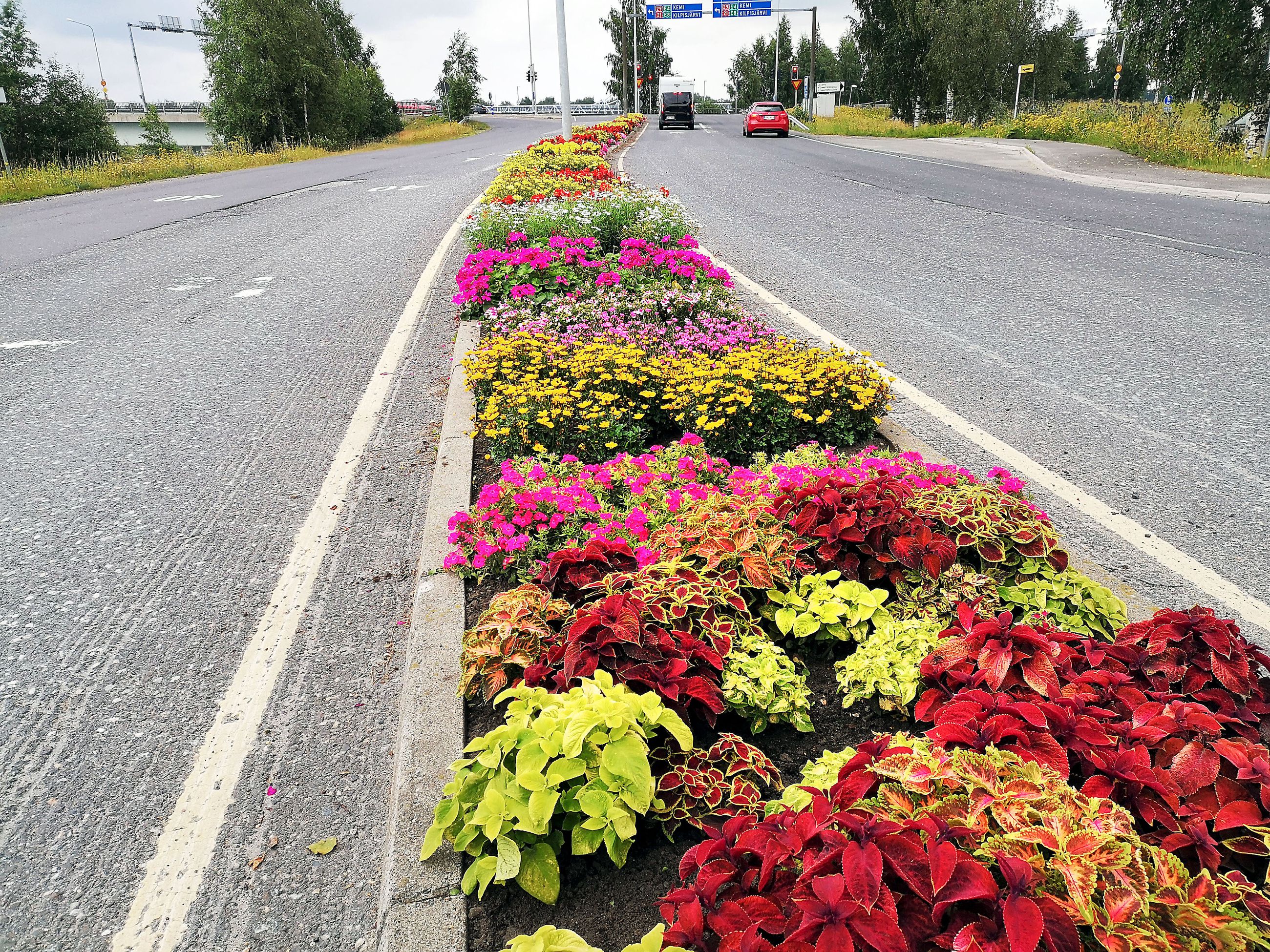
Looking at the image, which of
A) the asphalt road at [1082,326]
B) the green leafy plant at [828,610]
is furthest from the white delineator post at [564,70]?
the green leafy plant at [828,610]

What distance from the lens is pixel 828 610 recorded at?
2.58m

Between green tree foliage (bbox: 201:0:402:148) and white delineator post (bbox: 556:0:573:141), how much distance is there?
2010 centimetres

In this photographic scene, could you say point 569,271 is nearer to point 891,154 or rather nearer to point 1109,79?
point 891,154

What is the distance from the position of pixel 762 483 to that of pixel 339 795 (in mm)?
1871

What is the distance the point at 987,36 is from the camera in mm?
34844

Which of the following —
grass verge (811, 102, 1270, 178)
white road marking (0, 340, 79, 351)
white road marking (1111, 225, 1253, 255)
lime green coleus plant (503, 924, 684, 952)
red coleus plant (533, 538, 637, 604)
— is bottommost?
lime green coleus plant (503, 924, 684, 952)

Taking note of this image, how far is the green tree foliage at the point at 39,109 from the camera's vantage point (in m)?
31.9

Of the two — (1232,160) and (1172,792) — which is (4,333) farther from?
(1232,160)

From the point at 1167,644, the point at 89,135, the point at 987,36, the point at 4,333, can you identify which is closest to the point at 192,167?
the point at 89,135

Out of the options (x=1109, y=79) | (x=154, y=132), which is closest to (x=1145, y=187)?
(x=154, y=132)

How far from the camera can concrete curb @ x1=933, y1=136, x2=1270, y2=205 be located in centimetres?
1307

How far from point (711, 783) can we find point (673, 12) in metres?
63.8

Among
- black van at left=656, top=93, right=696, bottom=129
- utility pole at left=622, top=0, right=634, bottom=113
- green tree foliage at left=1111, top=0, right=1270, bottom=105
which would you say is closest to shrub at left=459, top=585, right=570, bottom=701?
green tree foliage at left=1111, top=0, right=1270, bottom=105

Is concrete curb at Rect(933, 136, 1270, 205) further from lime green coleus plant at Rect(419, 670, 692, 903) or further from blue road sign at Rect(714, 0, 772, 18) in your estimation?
blue road sign at Rect(714, 0, 772, 18)
